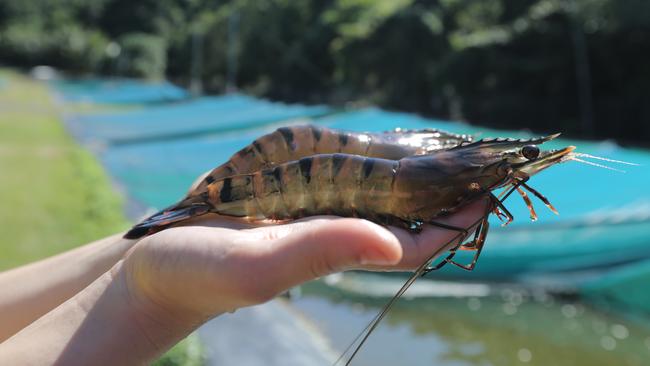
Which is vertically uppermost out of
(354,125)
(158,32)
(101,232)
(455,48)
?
(158,32)

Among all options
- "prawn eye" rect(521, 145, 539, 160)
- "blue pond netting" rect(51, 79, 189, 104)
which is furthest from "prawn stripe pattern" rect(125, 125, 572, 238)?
"blue pond netting" rect(51, 79, 189, 104)

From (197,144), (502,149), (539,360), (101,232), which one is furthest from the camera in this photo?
(197,144)

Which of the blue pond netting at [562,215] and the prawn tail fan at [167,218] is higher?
the prawn tail fan at [167,218]

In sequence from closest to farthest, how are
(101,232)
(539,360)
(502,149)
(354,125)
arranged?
(502,149), (539,360), (101,232), (354,125)

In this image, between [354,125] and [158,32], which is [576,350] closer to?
[354,125]

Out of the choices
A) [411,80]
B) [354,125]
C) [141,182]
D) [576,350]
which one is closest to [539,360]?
[576,350]

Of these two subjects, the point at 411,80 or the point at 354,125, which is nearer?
the point at 354,125

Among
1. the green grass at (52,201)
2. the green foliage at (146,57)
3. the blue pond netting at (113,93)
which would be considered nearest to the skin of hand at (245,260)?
the green grass at (52,201)

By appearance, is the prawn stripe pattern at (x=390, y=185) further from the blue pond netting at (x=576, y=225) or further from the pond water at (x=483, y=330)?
the pond water at (x=483, y=330)
